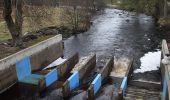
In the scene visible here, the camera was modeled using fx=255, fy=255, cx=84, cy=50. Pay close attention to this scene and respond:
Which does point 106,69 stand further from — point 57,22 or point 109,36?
point 57,22

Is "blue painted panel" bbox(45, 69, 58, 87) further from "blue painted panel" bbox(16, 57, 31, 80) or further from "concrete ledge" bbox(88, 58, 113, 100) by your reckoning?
"concrete ledge" bbox(88, 58, 113, 100)

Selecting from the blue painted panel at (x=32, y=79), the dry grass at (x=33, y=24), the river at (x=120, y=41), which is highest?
the dry grass at (x=33, y=24)

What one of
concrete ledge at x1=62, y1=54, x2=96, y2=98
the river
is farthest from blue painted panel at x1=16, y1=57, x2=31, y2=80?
the river

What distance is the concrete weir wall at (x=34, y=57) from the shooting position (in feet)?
49.7

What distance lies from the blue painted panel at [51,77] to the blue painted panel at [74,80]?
1.43m

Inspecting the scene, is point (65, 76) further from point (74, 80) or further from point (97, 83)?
point (97, 83)

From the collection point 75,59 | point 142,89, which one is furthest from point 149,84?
point 75,59

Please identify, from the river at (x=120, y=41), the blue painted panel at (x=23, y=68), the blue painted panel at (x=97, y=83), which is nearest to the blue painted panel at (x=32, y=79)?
the blue painted panel at (x=23, y=68)

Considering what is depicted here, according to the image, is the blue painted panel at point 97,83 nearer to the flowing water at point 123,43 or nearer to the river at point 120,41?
the flowing water at point 123,43

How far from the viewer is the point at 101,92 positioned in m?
15.4

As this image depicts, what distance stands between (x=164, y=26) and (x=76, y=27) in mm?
11822

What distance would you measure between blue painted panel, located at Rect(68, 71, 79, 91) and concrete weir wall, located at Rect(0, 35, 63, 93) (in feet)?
11.8

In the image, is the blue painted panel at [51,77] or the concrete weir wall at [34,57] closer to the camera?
the concrete weir wall at [34,57]

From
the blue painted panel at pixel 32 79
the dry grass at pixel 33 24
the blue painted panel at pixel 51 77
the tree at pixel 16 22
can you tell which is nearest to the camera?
the blue painted panel at pixel 51 77
